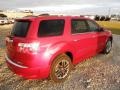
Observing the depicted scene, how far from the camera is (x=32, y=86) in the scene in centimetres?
590

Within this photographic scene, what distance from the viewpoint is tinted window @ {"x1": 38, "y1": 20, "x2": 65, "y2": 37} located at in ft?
18.2

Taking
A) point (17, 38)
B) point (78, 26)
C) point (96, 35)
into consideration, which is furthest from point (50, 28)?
point (96, 35)

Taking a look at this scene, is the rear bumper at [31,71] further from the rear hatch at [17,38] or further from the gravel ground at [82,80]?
the gravel ground at [82,80]

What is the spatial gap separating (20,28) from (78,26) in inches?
74.9

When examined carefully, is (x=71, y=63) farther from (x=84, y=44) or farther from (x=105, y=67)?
(x=105, y=67)

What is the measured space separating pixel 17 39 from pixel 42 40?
0.66m

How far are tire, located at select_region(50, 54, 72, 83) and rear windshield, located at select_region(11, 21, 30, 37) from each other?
1.10 metres

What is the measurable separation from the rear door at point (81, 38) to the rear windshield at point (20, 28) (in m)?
1.46

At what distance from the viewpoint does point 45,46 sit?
5.48m

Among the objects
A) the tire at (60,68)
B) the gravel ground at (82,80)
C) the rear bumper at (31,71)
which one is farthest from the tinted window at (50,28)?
the gravel ground at (82,80)

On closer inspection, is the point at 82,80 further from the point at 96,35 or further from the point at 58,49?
the point at 96,35

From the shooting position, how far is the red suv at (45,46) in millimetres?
5414

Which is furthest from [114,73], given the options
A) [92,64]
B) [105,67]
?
[92,64]

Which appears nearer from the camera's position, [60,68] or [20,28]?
[20,28]
